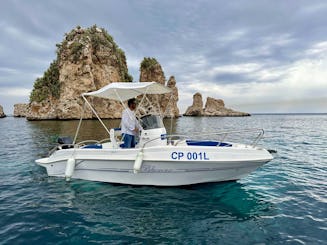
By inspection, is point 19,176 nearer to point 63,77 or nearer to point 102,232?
point 102,232

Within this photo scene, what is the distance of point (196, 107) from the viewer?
124312mm

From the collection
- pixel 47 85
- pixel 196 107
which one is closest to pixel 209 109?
pixel 196 107

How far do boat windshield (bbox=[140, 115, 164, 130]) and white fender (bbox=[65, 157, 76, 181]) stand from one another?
2641mm

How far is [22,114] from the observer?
110250 mm

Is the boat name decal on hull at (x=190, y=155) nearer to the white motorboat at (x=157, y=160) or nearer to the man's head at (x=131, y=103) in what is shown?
the white motorboat at (x=157, y=160)

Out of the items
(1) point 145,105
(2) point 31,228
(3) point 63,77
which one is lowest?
(2) point 31,228

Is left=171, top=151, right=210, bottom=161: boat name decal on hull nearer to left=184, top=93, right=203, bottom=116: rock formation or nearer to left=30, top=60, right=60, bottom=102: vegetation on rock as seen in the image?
left=30, top=60, right=60, bottom=102: vegetation on rock

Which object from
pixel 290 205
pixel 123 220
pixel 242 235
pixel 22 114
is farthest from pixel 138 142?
pixel 22 114

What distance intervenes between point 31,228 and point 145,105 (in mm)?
5354

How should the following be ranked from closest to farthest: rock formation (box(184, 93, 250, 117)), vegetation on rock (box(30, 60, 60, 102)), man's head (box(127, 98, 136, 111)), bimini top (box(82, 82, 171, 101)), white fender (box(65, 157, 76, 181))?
white fender (box(65, 157, 76, 181)), man's head (box(127, 98, 136, 111)), bimini top (box(82, 82, 171, 101)), vegetation on rock (box(30, 60, 60, 102)), rock formation (box(184, 93, 250, 117))

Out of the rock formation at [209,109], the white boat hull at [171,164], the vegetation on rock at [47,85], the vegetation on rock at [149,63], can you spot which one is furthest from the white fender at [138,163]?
the rock formation at [209,109]

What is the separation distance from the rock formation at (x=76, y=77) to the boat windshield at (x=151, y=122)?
5358 cm

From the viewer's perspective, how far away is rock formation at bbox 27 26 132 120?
2318 inches

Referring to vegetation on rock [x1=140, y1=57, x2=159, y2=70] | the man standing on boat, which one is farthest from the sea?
vegetation on rock [x1=140, y1=57, x2=159, y2=70]
